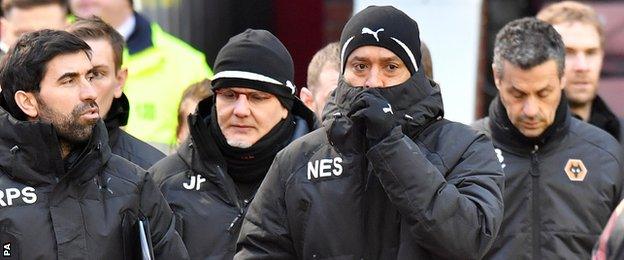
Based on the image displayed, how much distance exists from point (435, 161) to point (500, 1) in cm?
468

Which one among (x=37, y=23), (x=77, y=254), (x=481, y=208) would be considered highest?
(x=481, y=208)

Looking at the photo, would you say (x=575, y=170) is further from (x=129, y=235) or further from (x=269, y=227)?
(x=129, y=235)

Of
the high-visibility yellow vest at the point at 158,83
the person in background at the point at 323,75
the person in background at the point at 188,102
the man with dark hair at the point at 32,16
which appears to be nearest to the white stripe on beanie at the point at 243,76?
the person in background at the point at 323,75

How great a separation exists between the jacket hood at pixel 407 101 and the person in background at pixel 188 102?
86.9 inches

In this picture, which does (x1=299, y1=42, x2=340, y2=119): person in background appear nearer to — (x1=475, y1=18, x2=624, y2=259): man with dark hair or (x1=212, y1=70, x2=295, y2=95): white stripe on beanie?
(x1=212, y1=70, x2=295, y2=95): white stripe on beanie

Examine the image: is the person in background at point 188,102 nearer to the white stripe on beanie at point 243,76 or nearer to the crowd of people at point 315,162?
the crowd of people at point 315,162

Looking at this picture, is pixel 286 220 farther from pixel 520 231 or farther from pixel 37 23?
pixel 37 23

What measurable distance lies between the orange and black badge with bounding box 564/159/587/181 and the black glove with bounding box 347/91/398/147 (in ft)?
6.07

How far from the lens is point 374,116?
5.81m

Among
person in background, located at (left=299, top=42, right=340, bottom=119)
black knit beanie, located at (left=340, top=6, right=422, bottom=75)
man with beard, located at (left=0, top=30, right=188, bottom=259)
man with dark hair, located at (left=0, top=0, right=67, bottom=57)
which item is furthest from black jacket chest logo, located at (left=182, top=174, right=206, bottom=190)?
man with dark hair, located at (left=0, top=0, right=67, bottom=57)

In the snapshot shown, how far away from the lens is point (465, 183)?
6.01 metres

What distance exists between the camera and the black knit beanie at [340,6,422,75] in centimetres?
611

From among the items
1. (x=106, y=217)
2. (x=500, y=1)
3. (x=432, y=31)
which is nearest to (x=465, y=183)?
(x=106, y=217)

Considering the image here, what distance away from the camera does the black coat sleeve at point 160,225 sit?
6363 mm
